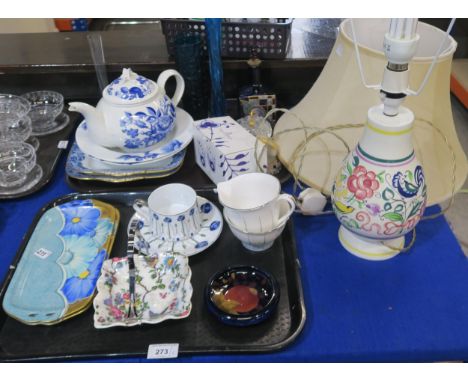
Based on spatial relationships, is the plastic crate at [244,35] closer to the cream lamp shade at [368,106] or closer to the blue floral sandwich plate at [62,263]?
the cream lamp shade at [368,106]

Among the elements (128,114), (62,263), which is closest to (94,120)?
(128,114)

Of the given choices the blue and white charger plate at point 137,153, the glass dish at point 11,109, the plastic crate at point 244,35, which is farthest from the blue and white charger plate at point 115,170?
the plastic crate at point 244,35

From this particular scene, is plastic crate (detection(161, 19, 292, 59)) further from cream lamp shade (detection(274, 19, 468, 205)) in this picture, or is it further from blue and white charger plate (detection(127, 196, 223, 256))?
blue and white charger plate (detection(127, 196, 223, 256))

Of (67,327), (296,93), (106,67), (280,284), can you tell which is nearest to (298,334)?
(280,284)

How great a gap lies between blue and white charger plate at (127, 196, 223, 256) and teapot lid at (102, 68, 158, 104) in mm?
258

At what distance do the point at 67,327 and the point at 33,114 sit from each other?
2.36ft

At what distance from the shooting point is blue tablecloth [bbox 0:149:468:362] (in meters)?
0.66

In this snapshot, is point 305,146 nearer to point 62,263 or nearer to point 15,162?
point 62,263

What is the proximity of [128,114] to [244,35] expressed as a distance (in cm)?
41

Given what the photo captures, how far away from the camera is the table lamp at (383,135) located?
0.61 m

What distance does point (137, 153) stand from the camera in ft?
3.21

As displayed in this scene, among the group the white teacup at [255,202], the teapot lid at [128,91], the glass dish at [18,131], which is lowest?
the glass dish at [18,131]

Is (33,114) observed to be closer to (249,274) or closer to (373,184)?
(249,274)

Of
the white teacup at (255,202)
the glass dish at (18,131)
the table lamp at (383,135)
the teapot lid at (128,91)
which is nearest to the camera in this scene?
the table lamp at (383,135)
